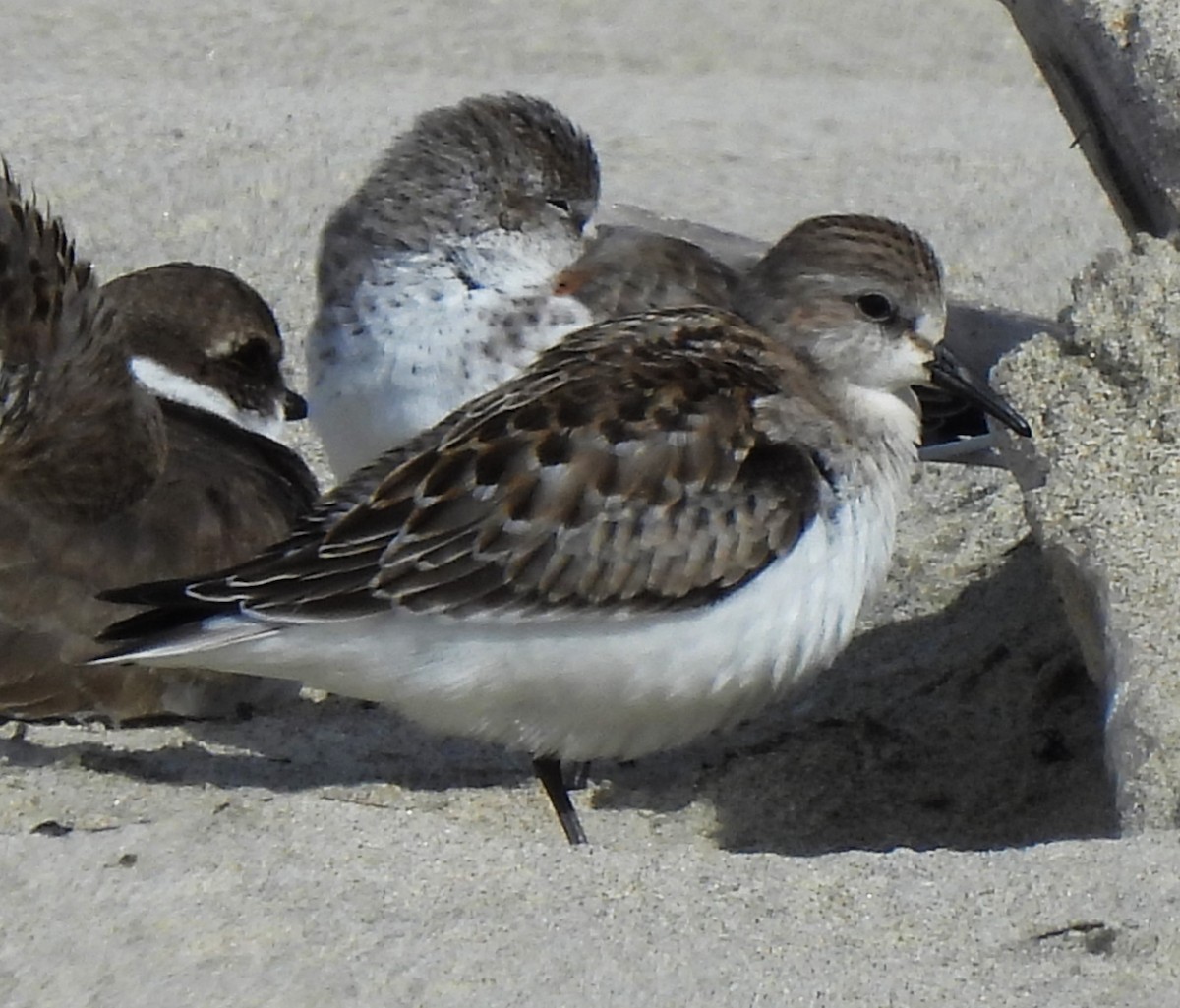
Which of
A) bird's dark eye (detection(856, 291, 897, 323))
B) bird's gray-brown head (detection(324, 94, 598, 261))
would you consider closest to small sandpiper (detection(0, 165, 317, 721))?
bird's gray-brown head (detection(324, 94, 598, 261))

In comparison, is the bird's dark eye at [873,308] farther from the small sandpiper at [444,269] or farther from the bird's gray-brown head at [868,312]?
the small sandpiper at [444,269]

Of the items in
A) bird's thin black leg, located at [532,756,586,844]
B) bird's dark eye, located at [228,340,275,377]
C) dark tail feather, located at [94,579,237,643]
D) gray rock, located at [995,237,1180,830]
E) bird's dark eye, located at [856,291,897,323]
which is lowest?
bird's thin black leg, located at [532,756,586,844]

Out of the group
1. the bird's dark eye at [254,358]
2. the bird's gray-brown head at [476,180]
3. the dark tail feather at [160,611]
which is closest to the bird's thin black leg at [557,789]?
the dark tail feather at [160,611]

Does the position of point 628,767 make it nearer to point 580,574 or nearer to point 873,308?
point 580,574

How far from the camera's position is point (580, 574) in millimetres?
3791

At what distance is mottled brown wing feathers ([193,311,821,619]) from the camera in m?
3.78

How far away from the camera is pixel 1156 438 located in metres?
4.10

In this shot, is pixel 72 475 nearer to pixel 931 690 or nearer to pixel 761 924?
pixel 931 690

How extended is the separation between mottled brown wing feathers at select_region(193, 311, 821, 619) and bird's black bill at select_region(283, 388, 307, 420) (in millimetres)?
1577

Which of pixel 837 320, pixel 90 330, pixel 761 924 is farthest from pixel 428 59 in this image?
pixel 761 924

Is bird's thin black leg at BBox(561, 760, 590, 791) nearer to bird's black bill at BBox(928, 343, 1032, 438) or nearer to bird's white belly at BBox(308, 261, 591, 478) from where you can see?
bird's white belly at BBox(308, 261, 591, 478)

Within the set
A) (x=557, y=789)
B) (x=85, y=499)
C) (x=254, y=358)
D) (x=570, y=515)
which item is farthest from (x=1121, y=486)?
(x=254, y=358)

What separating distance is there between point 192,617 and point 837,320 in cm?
124

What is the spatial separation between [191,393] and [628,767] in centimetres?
150
